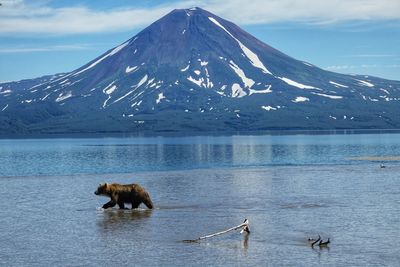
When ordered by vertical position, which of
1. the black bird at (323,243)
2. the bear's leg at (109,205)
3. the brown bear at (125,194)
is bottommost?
the black bird at (323,243)

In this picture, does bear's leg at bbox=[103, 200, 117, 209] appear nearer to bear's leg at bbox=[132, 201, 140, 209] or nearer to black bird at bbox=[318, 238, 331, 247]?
bear's leg at bbox=[132, 201, 140, 209]

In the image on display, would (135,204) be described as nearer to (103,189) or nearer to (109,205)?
(109,205)

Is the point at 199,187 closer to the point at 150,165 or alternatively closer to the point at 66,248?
the point at 66,248

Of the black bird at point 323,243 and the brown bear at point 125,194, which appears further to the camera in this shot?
the brown bear at point 125,194

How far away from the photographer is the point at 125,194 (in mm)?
36969

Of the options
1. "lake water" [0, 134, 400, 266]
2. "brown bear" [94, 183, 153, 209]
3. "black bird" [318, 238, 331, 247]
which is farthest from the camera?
"brown bear" [94, 183, 153, 209]

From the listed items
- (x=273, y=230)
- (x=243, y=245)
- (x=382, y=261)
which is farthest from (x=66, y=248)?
(x=382, y=261)

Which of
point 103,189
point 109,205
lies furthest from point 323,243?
point 103,189

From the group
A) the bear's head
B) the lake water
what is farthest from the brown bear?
the lake water

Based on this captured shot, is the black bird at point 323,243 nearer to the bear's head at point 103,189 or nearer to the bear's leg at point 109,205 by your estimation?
the bear's leg at point 109,205

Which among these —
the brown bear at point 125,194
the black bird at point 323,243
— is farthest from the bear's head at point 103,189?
the black bird at point 323,243

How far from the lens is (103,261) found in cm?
2306

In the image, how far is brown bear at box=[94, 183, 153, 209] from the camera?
36719mm

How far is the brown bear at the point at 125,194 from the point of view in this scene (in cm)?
3672
